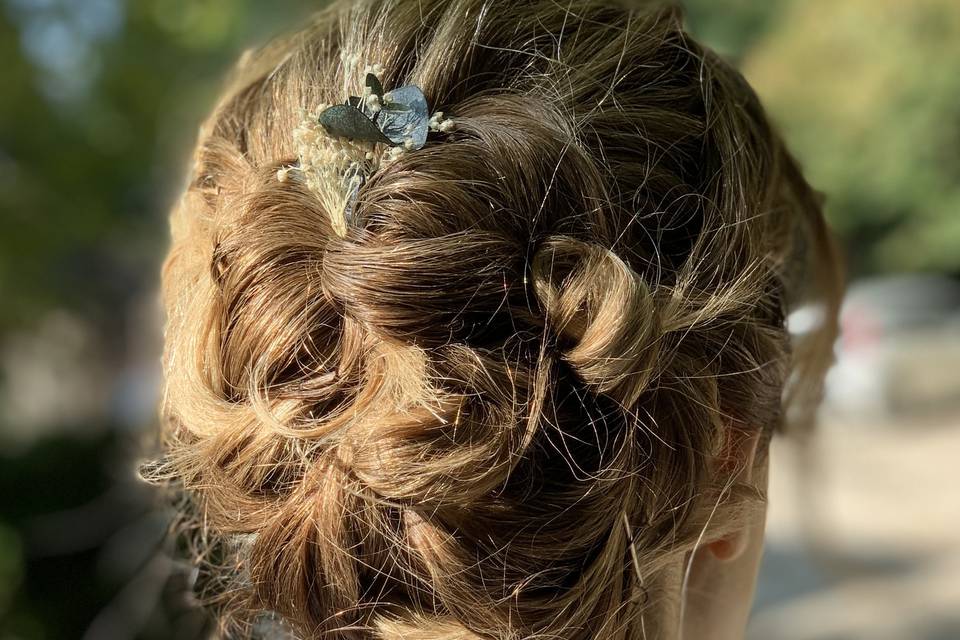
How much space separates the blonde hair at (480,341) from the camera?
2.14 feet

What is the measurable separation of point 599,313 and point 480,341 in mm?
108

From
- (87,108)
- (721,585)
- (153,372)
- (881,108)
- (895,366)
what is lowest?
(721,585)

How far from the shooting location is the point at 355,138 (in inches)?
27.0

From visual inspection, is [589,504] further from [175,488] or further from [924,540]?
[924,540]

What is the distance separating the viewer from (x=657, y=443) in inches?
28.4

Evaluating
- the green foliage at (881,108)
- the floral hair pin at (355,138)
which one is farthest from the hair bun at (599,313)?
the green foliage at (881,108)

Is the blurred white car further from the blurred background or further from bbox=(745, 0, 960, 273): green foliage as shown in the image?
bbox=(745, 0, 960, 273): green foliage

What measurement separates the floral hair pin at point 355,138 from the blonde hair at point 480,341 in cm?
2

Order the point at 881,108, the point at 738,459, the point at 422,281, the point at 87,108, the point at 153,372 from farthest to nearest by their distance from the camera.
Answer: the point at 881,108 → the point at 153,372 → the point at 87,108 → the point at 738,459 → the point at 422,281

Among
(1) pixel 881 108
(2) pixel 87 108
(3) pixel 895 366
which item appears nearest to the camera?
(2) pixel 87 108

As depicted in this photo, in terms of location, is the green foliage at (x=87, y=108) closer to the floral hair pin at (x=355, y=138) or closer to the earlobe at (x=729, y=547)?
the floral hair pin at (x=355, y=138)

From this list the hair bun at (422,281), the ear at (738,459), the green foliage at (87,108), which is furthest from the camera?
the green foliage at (87,108)

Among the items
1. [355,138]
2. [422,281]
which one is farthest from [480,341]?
[355,138]

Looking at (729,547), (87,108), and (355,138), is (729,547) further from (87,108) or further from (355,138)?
(87,108)
